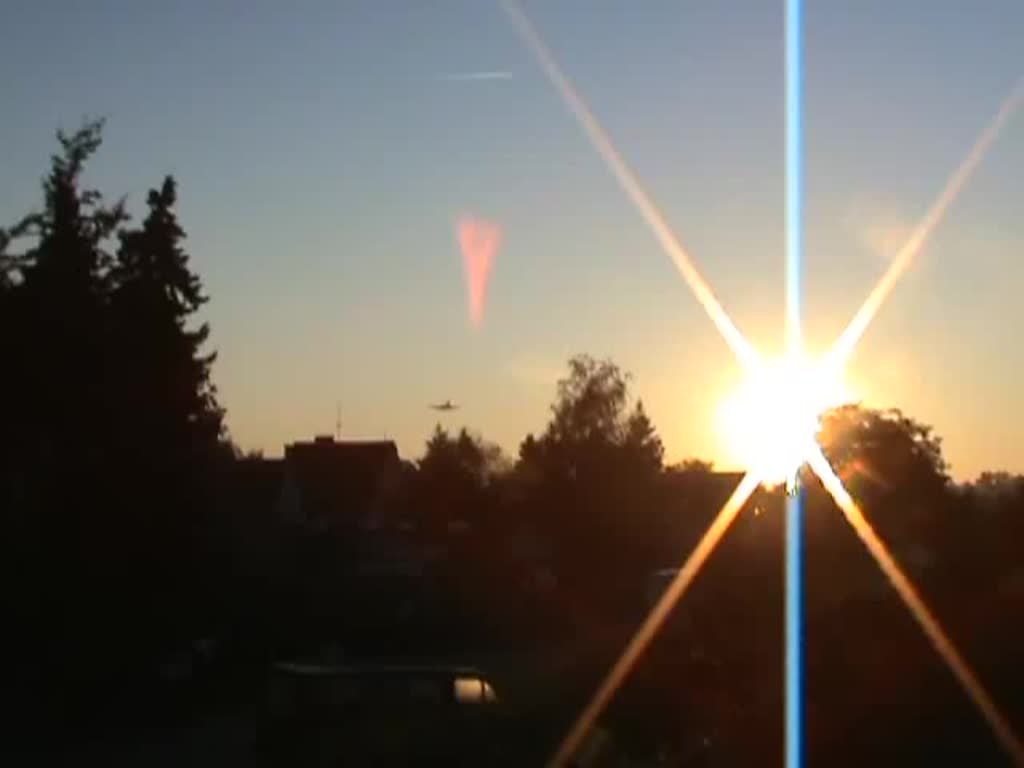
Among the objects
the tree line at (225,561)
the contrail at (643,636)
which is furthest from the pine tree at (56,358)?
the contrail at (643,636)

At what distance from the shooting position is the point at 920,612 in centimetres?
3238

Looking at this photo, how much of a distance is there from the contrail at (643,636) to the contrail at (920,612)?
3151 mm

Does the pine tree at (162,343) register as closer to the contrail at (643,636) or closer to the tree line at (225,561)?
the tree line at (225,561)

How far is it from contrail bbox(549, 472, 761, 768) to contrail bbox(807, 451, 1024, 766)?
315 centimetres

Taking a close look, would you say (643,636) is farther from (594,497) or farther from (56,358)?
(594,497)

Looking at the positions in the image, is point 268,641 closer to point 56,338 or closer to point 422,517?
point 56,338

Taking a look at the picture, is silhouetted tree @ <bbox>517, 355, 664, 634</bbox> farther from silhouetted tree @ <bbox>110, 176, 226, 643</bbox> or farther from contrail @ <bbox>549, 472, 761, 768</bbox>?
silhouetted tree @ <bbox>110, 176, 226, 643</bbox>

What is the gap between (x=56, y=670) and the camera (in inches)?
1448

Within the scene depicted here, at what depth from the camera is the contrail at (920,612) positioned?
2444 cm

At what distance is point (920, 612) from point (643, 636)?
730cm

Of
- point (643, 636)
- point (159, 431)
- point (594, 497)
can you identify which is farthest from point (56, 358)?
point (594, 497)

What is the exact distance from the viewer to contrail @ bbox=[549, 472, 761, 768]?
21969 millimetres

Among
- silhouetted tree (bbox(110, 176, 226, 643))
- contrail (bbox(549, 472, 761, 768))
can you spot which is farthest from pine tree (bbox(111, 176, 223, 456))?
contrail (bbox(549, 472, 761, 768))

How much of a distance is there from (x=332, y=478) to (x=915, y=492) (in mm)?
34004
